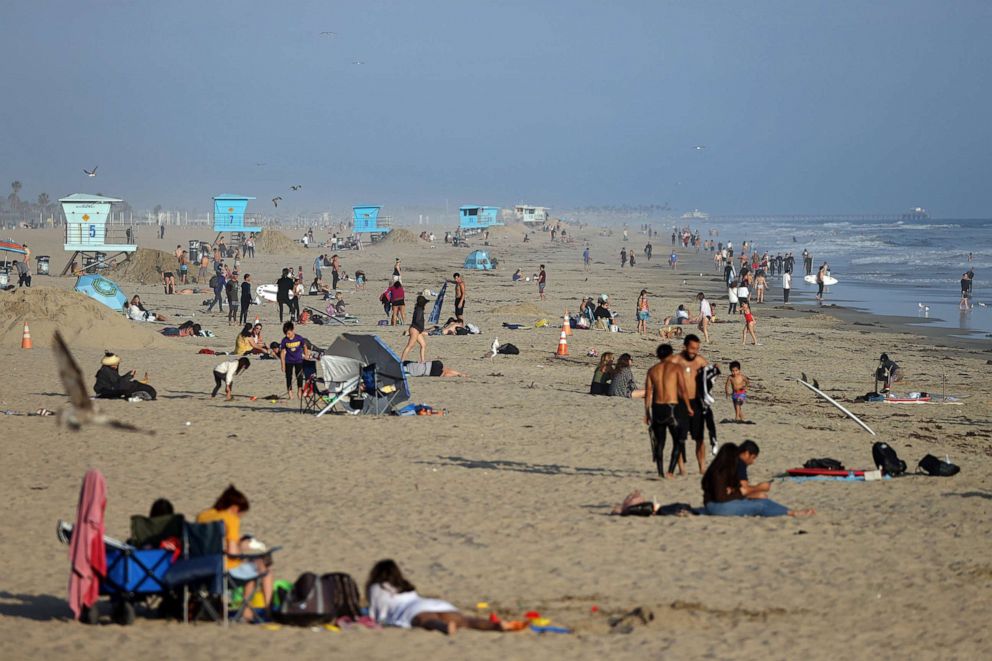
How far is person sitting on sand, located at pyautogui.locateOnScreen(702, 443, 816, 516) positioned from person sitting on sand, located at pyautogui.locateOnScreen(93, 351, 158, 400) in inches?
355

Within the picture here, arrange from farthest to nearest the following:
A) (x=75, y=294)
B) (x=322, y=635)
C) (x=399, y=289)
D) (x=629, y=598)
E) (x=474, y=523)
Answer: (x=399, y=289) → (x=75, y=294) → (x=474, y=523) → (x=629, y=598) → (x=322, y=635)

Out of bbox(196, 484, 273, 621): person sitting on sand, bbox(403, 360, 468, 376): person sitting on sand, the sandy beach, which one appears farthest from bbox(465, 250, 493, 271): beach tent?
bbox(196, 484, 273, 621): person sitting on sand

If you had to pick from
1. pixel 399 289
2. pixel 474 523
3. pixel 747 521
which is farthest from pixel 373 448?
pixel 399 289

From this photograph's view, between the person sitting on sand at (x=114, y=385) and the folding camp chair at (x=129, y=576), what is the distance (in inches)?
380

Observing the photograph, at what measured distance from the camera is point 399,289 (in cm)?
2842

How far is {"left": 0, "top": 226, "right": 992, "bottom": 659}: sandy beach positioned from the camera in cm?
768

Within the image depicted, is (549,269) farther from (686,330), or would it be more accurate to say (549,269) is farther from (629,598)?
(629,598)

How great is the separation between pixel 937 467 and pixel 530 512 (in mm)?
4666

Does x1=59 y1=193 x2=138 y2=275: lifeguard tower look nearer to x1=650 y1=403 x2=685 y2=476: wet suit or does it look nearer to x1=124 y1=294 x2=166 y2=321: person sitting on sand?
x1=124 y1=294 x2=166 y2=321: person sitting on sand

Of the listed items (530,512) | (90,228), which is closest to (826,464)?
(530,512)

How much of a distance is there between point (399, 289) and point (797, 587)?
20.2 metres

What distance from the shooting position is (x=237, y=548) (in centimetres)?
787

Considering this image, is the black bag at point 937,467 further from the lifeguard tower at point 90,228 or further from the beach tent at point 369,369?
the lifeguard tower at point 90,228

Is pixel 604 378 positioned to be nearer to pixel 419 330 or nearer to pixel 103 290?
pixel 419 330
